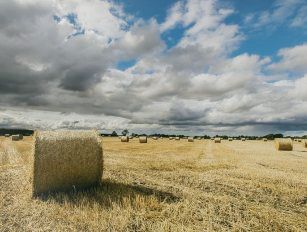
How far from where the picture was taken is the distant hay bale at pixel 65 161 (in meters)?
10.2

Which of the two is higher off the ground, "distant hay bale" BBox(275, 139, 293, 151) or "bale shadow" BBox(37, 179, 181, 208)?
"distant hay bale" BBox(275, 139, 293, 151)

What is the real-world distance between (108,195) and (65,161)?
172 cm

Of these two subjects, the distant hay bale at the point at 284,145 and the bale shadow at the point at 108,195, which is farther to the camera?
the distant hay bale at the point at 284,145

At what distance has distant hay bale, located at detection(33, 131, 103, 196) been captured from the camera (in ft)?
33.6

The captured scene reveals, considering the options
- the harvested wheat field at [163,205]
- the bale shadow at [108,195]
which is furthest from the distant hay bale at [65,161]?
the harvested wheat field at [163,205]

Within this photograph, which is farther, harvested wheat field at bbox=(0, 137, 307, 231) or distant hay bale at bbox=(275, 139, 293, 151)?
distant hay bale at bbox=(275, 139, 293, 151)

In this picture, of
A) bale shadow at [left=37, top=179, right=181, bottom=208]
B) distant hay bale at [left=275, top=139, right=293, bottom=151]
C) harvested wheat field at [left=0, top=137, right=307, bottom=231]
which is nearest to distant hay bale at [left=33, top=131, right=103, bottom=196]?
bale shadow at [left=37, top=179, right=181, bottom=208]

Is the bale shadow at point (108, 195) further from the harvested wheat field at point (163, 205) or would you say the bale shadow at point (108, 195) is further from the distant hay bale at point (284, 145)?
the distant hay bale at point (284, 145)

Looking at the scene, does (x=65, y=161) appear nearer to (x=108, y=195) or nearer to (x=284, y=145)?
(x=108, y=195)

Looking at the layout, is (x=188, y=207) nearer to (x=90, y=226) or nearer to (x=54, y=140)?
(x=90, y=226)

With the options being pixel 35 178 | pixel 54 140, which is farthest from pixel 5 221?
pixel 54 140

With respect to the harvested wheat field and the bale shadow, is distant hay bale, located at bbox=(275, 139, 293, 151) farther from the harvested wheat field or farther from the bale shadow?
the bale shadow

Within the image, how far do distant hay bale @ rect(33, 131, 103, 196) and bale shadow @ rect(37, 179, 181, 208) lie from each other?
0.81 feet

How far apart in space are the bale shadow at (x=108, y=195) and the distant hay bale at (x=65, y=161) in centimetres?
25
